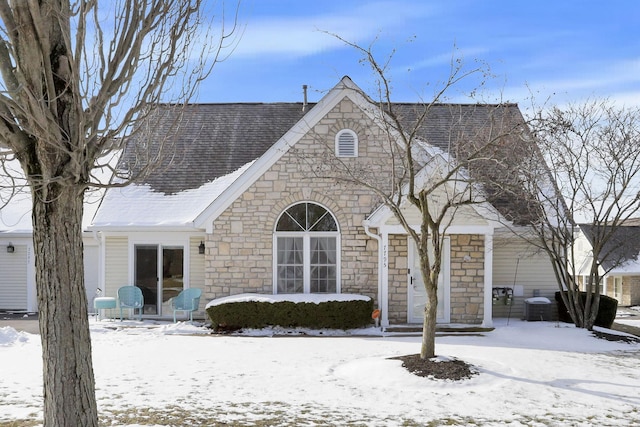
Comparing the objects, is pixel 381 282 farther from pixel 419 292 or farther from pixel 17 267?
pixel 17 267

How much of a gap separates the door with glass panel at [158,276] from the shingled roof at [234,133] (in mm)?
1811

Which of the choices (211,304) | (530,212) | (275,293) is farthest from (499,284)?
(211,304)

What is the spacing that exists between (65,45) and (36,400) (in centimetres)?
490

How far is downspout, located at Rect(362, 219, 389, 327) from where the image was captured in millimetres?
15594

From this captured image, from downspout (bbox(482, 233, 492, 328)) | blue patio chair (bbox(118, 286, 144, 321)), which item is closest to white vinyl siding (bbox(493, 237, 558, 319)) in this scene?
downspout (bbox(482, 233, 492, 328))

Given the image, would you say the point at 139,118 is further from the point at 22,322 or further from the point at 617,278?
the point at 617,278

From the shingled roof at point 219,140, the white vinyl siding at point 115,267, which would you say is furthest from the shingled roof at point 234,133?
the white vinyl siding at point 115,267

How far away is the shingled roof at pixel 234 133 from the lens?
1859 centimetres

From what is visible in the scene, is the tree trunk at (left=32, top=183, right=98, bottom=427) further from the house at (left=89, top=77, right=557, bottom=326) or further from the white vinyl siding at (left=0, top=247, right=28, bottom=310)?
the white vinyl siding at (left=0, top=247, right=28, bottom=310)

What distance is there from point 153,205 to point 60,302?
1187 cm

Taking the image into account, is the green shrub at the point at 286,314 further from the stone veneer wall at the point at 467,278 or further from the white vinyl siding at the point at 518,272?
the white vinyl siding at the point at 518,272

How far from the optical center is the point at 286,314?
15148mm

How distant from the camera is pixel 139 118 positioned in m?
6.35

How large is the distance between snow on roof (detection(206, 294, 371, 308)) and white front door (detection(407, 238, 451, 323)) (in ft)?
3.73
